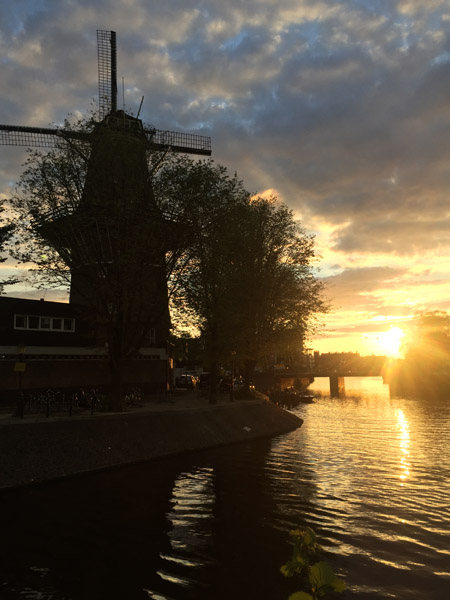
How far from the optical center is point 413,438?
38.5 metres

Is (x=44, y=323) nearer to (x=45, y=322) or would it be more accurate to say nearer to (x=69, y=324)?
(x=45, y=322)

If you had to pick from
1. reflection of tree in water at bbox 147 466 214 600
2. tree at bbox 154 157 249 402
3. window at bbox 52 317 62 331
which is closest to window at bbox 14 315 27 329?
window at bbox 52 317 62 331

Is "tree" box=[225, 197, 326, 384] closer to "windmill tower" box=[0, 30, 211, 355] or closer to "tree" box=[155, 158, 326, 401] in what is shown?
"tree" box=[155, 158, 326, 401]

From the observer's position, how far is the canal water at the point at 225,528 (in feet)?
40.2

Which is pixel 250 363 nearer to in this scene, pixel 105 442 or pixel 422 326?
pixel 105 442

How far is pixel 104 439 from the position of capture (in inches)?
1093

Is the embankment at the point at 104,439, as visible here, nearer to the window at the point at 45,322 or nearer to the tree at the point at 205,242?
the tree at the point at 205,242

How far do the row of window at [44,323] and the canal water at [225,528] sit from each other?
2041 centimetres

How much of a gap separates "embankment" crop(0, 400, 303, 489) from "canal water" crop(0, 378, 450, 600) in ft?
3.50

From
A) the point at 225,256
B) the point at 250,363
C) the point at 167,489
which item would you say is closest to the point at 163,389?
the point at 250,363

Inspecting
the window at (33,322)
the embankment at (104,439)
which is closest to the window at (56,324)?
the window at (33,322)

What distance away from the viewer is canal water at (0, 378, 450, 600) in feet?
40.2

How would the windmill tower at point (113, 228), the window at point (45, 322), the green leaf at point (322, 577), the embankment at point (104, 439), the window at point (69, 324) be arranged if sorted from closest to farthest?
the green leaf at point (322, 577), the embankment at point (104, 439), the windmill tower at point (113, 228), the window at point (45, 322), the window at point (69, 324)

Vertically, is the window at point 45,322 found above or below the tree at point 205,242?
below
